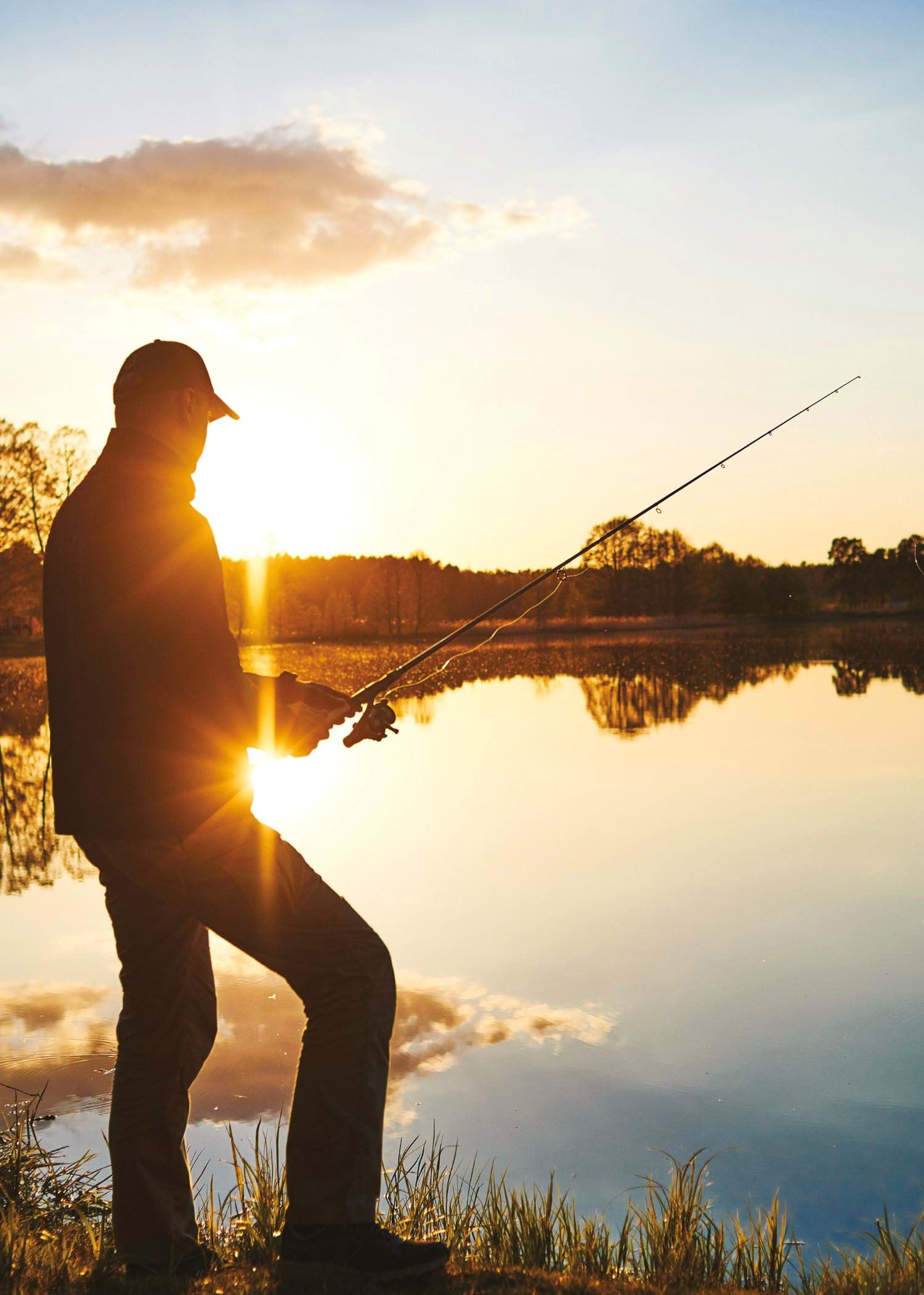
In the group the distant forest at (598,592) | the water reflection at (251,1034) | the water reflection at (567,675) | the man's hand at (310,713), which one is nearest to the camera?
the man's hand at (310,713)

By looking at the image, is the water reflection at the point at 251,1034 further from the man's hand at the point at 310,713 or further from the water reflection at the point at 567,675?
the man's hand at the point at 310,713

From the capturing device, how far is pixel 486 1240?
131 inches

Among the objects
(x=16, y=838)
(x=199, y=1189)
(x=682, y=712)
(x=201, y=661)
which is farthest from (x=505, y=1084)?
(x=682, y=712)

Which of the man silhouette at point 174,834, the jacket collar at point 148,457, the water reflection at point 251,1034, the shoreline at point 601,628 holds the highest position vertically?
the shoreline at point 601,628

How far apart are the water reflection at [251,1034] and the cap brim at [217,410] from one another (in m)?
2.87

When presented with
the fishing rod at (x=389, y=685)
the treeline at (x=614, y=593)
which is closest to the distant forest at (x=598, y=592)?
the treeline at (x=614, y=593)

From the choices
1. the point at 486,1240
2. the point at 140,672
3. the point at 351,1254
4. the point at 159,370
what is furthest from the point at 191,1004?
the point at 159,370

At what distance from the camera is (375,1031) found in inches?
111

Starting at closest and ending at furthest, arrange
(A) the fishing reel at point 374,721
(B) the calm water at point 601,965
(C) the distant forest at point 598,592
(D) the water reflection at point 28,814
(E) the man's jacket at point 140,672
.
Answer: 1. (E) the man's jacket at point 140,672
2. (A) the fishing reel at point 374,721
3. (B) the calm water at point 601,965
4. (D) the water reflection at point 28,814
5. (C) the distant forest at point 598,592

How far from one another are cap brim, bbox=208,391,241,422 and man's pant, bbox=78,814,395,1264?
1.07m

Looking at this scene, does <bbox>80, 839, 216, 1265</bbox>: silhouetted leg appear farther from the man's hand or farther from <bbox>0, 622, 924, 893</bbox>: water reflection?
<bbox>0, 622, 924, 893</bbox>: water reflection

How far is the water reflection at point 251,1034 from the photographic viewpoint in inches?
188

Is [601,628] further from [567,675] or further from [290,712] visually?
[290,712]

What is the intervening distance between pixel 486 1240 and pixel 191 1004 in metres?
1.15
